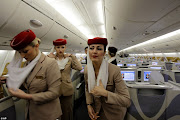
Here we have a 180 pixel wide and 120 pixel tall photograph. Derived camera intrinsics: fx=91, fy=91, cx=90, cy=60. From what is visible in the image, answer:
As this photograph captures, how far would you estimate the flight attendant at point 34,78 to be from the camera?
1.00 metres

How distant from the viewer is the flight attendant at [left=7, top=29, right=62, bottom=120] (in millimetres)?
1001

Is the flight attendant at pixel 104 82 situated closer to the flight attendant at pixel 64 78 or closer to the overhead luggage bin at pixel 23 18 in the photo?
the flight attendant at pixel 64 78

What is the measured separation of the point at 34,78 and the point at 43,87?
0.15 m

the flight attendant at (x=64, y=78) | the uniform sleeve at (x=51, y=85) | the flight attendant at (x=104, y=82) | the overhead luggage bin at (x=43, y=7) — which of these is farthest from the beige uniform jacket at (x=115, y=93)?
the overhead luggage bin at (x=43, y=7)

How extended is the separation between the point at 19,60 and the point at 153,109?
7.85ft

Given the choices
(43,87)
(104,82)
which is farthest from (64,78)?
(104,82)

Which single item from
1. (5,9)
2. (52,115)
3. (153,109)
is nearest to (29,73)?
(52,115)

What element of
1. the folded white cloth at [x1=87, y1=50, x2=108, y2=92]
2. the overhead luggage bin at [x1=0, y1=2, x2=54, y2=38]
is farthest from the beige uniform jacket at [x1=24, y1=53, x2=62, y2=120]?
the overhead luggage bin at [x1=0, y1=2, x2=54, y2=38]

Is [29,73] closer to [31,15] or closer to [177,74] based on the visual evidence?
Result: [31,15]

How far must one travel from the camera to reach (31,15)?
1660 mm

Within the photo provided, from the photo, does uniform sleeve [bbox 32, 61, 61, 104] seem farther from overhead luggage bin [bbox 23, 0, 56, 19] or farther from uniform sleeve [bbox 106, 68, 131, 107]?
overhead luggage bin [bbox 23, 0, 56, 19]

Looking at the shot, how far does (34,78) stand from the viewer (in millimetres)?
1104

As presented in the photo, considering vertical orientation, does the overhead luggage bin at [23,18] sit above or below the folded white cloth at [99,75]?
above

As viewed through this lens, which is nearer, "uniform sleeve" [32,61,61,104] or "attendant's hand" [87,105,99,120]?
"uniform sleeve" [32,61,61,104]
